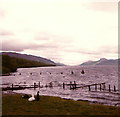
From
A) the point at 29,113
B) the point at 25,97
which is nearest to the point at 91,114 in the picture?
the point at 29,113

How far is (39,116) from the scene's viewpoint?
24.9 meters

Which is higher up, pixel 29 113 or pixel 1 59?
Answer: pixel 1 59

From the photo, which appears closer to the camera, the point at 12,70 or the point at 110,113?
the point at 110,113

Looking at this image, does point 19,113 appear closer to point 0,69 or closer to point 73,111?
point 73,111

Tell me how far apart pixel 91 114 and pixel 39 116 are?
6335 mm

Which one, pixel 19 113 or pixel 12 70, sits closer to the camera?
pixel 19 113

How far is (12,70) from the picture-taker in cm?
18562

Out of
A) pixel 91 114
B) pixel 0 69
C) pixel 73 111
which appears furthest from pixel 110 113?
pixel 0 69

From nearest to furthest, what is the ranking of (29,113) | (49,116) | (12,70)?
(49,116)
(29,113)
(12,70)

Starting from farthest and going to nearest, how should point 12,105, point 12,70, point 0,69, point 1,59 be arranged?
1. point 12,70
2. point 1,59
3. point 0,69
4. point 12,105

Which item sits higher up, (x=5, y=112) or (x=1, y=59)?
(x=1, y=59)

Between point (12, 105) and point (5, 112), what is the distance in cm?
472

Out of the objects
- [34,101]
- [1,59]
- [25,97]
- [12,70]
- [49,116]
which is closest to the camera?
[49,116]

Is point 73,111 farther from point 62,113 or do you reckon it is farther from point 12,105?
point 12,105
